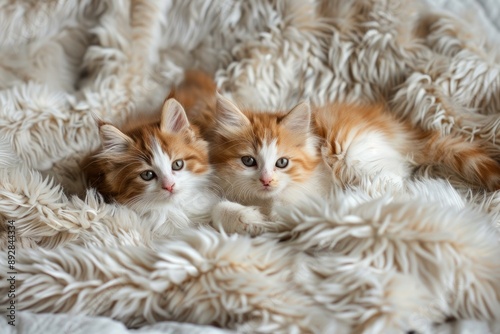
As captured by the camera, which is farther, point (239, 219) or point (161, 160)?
point (161, 160)

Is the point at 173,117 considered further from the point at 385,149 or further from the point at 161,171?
the point at 385,149

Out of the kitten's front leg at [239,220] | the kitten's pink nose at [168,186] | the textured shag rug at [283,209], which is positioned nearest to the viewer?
the textured shag rug at [283,209]

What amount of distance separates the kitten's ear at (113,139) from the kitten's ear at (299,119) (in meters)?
0.39

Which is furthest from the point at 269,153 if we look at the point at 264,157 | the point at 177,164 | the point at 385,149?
the point at 385,149

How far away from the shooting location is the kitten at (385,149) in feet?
4.27

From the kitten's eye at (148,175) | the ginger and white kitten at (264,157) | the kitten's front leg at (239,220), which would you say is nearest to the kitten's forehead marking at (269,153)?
the ginger and white kitten at (264,157)

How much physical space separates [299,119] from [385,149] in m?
0.26

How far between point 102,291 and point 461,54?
116 centimetres

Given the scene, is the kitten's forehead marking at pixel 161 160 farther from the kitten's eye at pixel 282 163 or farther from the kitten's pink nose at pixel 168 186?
the kitten's eye at pixel 282 163

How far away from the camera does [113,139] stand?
1.27 metres

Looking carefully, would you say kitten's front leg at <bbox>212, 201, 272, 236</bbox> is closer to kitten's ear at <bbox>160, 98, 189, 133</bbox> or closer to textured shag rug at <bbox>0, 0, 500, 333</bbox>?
textured shag rug at <bbox>0, 0, 500, 333</bbox>

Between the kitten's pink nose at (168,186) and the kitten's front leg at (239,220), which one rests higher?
the kitten's pink nose at (168,186)

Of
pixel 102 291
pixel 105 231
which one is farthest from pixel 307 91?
pixel 102 291

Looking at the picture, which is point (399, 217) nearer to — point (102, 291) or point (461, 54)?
point (102, 291)
